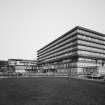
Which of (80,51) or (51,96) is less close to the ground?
(80,51)

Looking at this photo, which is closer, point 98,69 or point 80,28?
point 98,69

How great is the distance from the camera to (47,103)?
7.58 metres

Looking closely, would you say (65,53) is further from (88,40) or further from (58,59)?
(88,40)

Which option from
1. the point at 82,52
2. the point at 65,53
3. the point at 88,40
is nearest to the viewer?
the point at 82,52

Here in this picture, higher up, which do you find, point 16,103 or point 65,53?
point 65,53

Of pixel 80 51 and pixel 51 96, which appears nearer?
pixel 51 96

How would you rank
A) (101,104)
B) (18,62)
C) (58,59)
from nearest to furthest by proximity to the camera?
(101,104) → (58,59) → (18,62)

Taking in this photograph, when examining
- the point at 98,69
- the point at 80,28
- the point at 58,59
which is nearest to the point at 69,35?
the point at 80,28

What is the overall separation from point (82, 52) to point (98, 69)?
19.0 metres

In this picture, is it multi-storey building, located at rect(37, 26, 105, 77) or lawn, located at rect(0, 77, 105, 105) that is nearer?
lawn, located at rect(0, 77, 105, 105)

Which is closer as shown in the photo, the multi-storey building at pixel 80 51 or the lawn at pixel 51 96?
the lawn at pixel 51 96

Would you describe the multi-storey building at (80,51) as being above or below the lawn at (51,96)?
above

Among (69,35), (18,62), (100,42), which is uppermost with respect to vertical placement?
(69,35)

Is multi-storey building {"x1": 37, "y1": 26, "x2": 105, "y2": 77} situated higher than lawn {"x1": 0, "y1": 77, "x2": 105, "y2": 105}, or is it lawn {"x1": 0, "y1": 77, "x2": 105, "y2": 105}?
multi-storey building {"x1": 37, "y1": 26, "x2": 105, "y2": 77}
